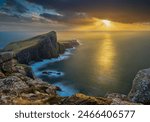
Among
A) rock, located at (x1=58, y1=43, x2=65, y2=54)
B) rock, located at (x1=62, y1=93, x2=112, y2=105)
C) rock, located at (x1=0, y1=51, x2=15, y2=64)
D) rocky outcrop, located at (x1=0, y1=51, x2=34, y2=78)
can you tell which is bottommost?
rock, located at (x1=62, y1=93, x2=112, y2=105)

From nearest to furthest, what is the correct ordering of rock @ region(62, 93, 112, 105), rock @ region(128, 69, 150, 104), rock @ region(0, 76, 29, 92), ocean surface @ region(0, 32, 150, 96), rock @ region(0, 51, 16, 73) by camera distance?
rock @ region(62, 93, 112, 105) → rock @ region(128, 69, 150, 104) → rock @ region(0, 76, 29, 92) → ocean surface @ region(0, 32, 150, 96) → rock @ region(0, 51, 16, 73)

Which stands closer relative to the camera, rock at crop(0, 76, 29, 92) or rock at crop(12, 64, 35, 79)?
rock at crop(0, 76, 29, 92)

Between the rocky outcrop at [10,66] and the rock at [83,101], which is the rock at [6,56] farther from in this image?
the rock at [83,101]

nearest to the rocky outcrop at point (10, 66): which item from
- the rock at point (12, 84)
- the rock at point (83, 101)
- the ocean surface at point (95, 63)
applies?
the ocean surface at point (95, 63)

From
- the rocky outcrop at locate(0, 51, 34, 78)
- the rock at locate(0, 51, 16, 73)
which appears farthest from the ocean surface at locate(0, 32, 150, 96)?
Result: the rock at locate(0, 51, 16, 73)

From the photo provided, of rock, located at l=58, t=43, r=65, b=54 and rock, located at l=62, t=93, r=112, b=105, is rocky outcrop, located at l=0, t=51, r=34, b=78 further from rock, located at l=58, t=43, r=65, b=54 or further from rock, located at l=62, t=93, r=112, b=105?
rock, located at l=62, t=93, r=112, b=105

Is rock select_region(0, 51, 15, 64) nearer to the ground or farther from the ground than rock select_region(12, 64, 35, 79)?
farther from the ground

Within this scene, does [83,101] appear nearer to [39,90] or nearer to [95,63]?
[39,90]
